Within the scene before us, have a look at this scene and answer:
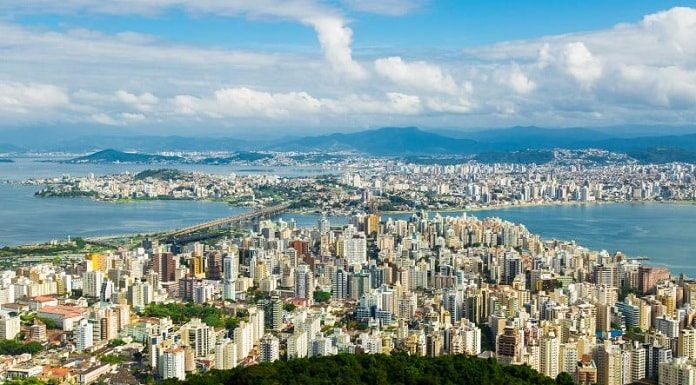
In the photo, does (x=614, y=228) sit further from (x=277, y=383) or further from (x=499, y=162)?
(x=499, y=162)

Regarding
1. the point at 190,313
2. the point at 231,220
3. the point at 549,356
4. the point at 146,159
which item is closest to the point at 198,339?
the point at 190,313

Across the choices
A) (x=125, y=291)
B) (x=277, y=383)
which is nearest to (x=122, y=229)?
(x=125, y=291)

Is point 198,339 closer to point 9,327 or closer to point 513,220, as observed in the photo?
point 9,327

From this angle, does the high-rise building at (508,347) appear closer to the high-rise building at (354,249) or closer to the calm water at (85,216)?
the high-rise building at (354,249)

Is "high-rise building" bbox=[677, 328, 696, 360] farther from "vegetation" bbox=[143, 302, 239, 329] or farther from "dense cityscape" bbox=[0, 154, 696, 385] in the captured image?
"vegetation" bbox=[143, 302, 239, 329]

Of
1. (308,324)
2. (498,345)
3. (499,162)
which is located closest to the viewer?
(498,345)

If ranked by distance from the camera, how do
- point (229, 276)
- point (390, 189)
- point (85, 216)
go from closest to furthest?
point (229, 276) → point (85, 216) → point (390, 189)

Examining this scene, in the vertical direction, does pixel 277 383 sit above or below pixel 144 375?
above
